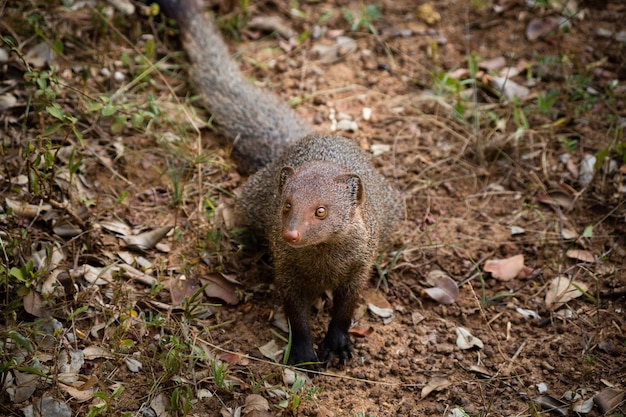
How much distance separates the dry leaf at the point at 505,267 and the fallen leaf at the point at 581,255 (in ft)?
0.87

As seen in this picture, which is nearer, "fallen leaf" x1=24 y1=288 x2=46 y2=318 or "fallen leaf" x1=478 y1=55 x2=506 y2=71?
"fallen leaf" x1=24 y1=288 x2=46 y2=318

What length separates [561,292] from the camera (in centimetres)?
371

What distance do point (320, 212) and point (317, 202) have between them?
0.05 meters

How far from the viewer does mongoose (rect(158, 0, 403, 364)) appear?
3088 millimetres

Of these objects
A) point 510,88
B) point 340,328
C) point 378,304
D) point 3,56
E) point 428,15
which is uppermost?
point 3,56

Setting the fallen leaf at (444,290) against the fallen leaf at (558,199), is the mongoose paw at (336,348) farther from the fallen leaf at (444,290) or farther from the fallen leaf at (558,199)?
the fallen leaf at (558,199)

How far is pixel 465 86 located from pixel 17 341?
11.3 feet

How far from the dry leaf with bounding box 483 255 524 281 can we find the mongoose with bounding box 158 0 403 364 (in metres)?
0.60

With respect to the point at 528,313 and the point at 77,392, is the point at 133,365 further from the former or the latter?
the point at 528,313

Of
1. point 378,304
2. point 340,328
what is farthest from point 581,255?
point 340,328

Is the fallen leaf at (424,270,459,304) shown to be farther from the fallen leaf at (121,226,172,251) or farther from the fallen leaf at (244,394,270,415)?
the fallen leaf at (121,226,172,251)

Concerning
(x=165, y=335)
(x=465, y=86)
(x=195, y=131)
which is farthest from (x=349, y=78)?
(x=165, y=335)

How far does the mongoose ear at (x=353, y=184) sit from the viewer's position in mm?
3170

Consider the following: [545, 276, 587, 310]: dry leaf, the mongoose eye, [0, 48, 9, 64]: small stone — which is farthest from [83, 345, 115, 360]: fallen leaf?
[545, 276, 587, 310]: dry leaf
